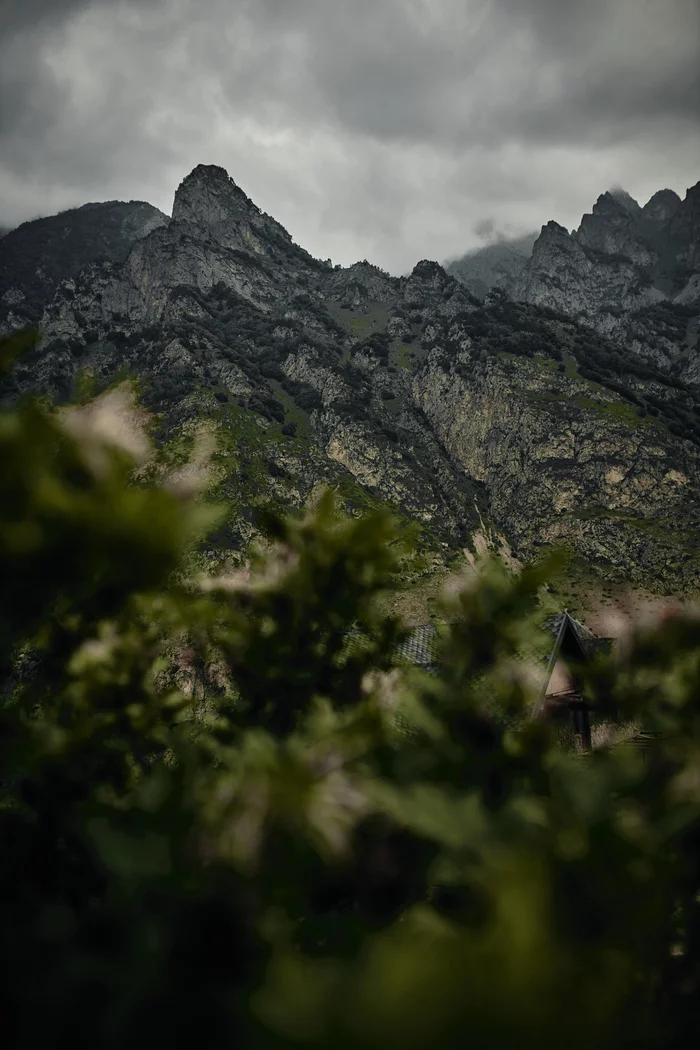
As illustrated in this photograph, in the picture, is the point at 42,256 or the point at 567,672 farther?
the point at 42,256

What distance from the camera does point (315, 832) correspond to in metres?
2.69

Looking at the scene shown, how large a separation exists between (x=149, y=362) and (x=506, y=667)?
101139mm

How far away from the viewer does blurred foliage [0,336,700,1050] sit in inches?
56.2

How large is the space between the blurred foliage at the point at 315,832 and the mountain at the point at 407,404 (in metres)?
58.3

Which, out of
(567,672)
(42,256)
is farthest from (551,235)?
(567,672)

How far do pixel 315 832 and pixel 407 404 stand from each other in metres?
104

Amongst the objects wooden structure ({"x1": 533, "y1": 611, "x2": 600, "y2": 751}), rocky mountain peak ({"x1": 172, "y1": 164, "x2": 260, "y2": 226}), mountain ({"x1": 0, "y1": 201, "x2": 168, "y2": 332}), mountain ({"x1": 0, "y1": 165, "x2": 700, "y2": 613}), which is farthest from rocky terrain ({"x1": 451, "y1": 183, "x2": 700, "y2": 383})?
wooden structure ({"x1": 533, "y1": 611, "x2": 600, "y2": 751})

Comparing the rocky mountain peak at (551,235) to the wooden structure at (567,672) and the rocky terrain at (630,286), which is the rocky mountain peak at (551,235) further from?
the wooden structure at (567,672)

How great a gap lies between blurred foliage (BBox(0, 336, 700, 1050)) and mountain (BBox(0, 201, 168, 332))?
158 meters

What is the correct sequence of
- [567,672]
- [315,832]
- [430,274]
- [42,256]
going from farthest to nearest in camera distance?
[42,256], [430,274], [567,672], [315,832]

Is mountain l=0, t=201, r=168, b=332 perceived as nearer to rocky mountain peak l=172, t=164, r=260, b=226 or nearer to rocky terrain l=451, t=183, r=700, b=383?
rocky mountain peak l=172, t=164, r=260, b=226

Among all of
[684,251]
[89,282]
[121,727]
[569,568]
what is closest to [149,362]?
[89,282]

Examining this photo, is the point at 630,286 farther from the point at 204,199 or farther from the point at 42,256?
the point at 42,256

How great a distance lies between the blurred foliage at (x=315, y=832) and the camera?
1.43 m
